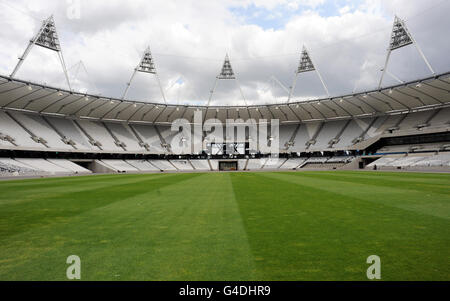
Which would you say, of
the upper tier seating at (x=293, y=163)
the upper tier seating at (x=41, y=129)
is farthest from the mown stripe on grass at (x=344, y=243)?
the upper tier seating at (x=293, y=163)

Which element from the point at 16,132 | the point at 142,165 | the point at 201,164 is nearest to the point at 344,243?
the point at 16,132

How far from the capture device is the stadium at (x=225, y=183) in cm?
349

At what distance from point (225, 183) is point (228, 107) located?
157 ft

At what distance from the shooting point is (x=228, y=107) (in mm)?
64812

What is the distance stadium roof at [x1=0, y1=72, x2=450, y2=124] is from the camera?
4553 centimetres

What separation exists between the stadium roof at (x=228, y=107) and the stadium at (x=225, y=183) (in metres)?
0.45

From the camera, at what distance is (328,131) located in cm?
6725
